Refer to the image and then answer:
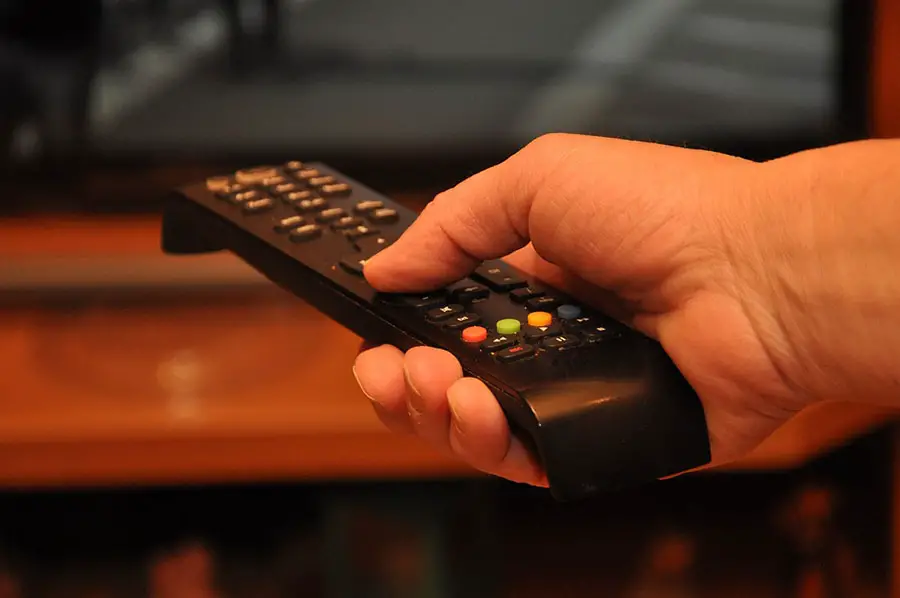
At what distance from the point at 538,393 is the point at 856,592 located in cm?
64

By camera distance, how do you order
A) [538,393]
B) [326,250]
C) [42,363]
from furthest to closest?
1. [42,363]
2. [326,250]
3. [538,393]

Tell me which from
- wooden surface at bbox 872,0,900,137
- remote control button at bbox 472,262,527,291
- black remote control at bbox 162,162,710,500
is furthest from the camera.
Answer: wooden surface at bbox 872,0,900,137

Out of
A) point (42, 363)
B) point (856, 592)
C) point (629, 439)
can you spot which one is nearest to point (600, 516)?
point (856, 592)

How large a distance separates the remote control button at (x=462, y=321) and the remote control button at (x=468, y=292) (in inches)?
0.8

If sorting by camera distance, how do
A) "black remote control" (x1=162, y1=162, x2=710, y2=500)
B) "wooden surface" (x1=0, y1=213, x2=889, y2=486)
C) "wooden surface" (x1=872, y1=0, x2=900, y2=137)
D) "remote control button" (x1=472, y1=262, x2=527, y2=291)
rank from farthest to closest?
"wooden surface" (x1=872, y1=0, x2=900, y2=137) → "wooden surface" (x1=0, y1=213, x2=889, y2=486) → "remote control button" (x1=472, y1=262, x2=527, y2=291) → "black remote control" (x1=162, y1=162, x2=710, y2=500)

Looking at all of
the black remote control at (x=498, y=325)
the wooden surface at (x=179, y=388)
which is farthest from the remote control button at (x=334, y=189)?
the wooden surface at (x=179, y=388)

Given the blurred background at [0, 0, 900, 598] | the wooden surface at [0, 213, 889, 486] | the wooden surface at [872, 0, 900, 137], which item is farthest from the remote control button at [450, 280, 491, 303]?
the wooden surface at [872, 0, 900, 137]

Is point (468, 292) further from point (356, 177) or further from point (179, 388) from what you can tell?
point (356, 177)

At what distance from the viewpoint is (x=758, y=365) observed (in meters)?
0.44

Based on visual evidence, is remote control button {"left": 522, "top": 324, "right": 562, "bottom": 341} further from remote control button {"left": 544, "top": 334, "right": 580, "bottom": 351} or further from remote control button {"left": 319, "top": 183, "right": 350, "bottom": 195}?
remote control button {"left": 319, "top": 183, "right": 350, "bottom": 195}

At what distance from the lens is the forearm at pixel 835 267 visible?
39 centimetres

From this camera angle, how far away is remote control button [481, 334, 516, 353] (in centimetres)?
43

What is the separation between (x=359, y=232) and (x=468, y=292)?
7 centimetres

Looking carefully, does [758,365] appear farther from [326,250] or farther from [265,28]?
[265,28]
